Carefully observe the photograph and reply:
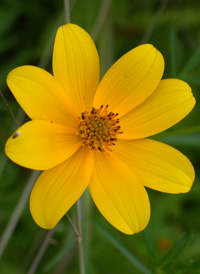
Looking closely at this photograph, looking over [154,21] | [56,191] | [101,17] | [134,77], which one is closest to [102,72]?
[101,17]

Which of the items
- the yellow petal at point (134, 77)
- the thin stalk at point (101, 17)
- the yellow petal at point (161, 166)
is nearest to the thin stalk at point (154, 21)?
the thin stalk at point (101, 17)

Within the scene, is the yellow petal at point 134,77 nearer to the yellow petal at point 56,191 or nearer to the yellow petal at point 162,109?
the yellow petal at point 162,109

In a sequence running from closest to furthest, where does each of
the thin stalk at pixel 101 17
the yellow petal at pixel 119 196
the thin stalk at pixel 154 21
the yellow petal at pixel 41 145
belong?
the yellow petal at pixel 41 145 < the yellow petal at pixel 119 196 < the thin stalk at pixel 101 17 < the thin stalk at pixel 154 21

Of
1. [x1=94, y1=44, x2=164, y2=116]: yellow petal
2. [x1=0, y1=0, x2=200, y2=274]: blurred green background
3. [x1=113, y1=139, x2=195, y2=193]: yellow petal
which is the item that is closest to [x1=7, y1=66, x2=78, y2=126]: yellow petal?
[x1=94, y1=44, x2=164, y2=116]: yellow petal

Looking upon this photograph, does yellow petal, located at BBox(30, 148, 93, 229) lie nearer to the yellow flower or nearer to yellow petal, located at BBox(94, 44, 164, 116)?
the yellow flower

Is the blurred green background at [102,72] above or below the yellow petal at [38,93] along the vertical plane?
below

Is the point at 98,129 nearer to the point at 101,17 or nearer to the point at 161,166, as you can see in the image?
the point at 161,166
